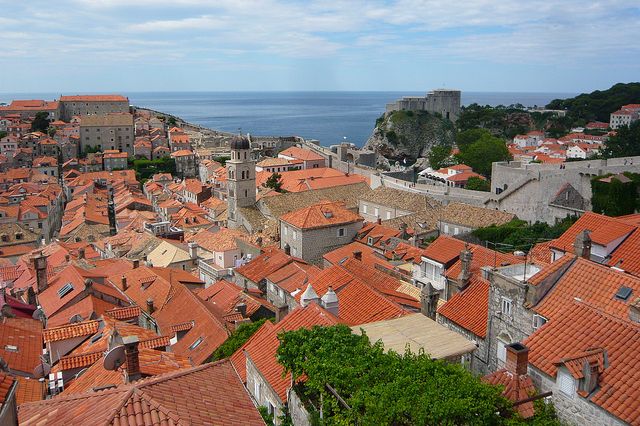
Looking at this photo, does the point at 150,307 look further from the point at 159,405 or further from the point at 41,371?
the point at 159,405

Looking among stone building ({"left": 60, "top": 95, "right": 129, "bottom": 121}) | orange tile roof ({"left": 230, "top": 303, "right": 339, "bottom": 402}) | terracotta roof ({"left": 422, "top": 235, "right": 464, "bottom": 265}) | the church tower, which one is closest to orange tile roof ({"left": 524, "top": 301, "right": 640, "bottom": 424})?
orange tile roof ({"left": 230, "top": 303, "right": 339, "bottom": 402})

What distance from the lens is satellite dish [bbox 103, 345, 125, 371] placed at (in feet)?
36.9

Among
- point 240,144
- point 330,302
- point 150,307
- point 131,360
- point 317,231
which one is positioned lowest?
point 150,307

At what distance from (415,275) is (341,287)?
6535mm

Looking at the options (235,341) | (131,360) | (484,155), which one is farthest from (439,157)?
(131,360)

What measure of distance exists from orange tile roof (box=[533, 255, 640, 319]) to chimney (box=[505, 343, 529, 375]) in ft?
5.73

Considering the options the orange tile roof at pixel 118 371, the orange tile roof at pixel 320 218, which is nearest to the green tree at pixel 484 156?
the orange tile roof at pixel 320 218

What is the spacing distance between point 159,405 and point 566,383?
22.0ft

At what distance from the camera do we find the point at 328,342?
10289mm

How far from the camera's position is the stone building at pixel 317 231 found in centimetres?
3275

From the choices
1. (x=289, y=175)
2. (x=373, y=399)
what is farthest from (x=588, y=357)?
(x=289, y=175)

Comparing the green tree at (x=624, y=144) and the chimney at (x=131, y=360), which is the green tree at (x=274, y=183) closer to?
the green tree at (x=624, y=144)

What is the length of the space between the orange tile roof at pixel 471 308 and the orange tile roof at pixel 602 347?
418 centimetres

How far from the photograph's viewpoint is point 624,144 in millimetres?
58938
